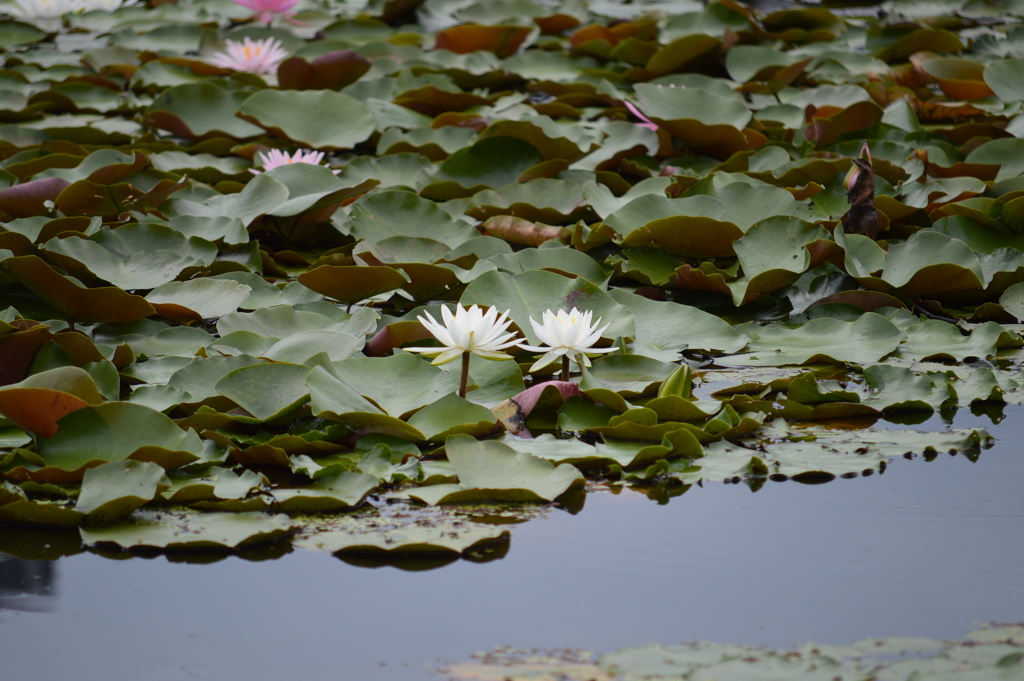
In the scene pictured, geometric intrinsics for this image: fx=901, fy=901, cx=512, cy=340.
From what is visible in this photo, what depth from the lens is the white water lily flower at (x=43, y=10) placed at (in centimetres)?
426

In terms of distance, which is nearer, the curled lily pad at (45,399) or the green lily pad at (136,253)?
the curled lily pad at (45,399)

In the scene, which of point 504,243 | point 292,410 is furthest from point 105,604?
point 504,243

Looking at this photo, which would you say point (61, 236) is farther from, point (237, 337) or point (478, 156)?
point (478, 156)

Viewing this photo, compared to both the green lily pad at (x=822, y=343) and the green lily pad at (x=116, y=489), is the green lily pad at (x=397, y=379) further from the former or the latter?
the green lily pad at (x=822, y=343)

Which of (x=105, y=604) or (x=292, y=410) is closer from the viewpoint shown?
(x=105, y=604)

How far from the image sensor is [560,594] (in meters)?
1.01

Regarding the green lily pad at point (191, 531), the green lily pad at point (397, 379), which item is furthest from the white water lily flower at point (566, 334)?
the green lily pad at point (191, 531)

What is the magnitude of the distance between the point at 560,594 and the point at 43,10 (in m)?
4.48

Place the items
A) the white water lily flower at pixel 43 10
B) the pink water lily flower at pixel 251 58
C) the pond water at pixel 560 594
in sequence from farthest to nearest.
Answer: the white water lily flower at pixel 43 10, the pink water lily flower at pixel 251 58, the pond water at pixel 560 594

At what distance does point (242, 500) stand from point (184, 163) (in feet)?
5.24

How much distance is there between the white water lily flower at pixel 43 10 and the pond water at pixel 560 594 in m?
4.07

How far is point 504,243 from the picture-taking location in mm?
1962

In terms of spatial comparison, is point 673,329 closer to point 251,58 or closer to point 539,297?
point 539,297

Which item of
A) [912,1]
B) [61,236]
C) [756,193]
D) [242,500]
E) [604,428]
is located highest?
[912,1]
